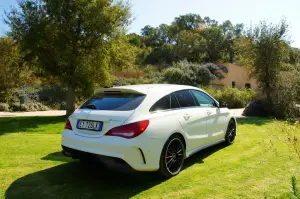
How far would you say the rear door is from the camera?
5076 millimetres

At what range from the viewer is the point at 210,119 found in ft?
19.5

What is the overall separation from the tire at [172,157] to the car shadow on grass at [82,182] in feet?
0.70

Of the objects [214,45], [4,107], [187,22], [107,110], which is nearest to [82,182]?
[107,110]

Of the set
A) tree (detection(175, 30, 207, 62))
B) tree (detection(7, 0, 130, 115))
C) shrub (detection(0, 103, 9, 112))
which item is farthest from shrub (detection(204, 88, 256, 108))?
tree (detection(175, 30, 207, 62))

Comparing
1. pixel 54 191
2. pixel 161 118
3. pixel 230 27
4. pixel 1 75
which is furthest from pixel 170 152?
pixel 230 27

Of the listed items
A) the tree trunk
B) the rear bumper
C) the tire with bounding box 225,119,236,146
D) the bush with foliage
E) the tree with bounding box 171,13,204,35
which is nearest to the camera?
the rear bumper

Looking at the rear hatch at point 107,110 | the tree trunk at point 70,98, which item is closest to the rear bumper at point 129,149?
the rear hatch at point 107,110

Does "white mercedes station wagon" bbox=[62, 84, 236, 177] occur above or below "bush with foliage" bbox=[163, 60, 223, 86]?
below

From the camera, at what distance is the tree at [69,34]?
1279cm

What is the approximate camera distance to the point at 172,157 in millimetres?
4668

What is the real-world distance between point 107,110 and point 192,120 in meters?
1.70

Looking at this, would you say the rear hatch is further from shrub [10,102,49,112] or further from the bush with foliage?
the bush with foliage

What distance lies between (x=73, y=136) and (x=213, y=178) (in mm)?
2448

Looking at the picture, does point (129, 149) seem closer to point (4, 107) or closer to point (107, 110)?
point (107, 110)
